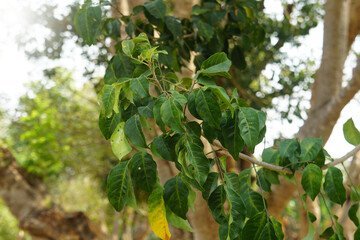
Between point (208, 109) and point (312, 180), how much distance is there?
451 mm

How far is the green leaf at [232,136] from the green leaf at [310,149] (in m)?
0.31

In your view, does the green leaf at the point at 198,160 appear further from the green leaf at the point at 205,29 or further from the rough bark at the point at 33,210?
the rough bark at the point at 33,210

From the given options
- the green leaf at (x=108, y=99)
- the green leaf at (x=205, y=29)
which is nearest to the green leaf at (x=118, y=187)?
the green leaf at (x=108, y=99)

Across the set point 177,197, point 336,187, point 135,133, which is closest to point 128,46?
point 135,133

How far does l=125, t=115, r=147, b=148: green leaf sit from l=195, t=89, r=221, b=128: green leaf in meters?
0.18

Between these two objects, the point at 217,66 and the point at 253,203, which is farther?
the point at 253,203

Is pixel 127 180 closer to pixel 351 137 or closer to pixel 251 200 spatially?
pixel 251 200

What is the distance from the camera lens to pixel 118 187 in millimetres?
1183

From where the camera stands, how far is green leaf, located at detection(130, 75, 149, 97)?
1.14m

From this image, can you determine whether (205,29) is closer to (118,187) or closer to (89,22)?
(89,22)

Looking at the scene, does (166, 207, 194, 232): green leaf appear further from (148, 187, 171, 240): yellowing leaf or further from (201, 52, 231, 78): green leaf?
(201, 52, 231, 78): green leaf

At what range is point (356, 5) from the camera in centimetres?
361

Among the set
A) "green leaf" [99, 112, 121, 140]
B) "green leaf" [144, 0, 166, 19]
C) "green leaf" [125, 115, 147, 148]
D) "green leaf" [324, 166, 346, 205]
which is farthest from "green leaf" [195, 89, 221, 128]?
"green leaf" [144, 0, 166, 19]

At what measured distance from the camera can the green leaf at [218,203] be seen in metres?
1.22
